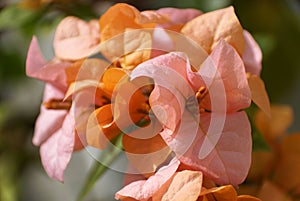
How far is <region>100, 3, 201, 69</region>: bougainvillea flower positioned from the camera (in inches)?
18.5

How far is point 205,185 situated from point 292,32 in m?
0.49

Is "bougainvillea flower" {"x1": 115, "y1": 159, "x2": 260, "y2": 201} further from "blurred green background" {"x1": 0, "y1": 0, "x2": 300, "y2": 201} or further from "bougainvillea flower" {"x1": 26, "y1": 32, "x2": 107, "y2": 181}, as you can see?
"blurred green background" {"x1": 0, "y1": 0, "x2": 300, "y2": 201}

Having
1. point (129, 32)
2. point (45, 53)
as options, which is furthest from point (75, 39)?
point (45, 53)

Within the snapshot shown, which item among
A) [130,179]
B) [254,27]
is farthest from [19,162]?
[130,179]

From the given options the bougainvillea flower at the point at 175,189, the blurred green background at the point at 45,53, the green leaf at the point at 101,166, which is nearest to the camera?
the bougainvillea flower at the point at 175,189

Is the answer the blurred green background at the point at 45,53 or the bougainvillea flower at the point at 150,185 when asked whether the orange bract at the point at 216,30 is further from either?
the blurred green background at the point at 45,53

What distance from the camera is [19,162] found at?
3.08 feet

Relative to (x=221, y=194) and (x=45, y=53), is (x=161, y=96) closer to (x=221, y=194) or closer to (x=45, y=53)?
(x=221, y=194)

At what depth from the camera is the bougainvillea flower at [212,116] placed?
43 cm

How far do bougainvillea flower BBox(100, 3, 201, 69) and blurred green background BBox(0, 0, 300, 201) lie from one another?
0.70ft

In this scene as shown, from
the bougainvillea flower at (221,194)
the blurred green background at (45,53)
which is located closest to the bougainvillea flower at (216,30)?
the bougainvillea flower at (221,194)

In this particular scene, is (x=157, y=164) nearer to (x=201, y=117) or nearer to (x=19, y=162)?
(x=201, y=117)

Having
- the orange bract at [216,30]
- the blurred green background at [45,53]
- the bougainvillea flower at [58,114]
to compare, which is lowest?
the blurred green background at [45,53]

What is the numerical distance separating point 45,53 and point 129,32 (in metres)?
0.43
